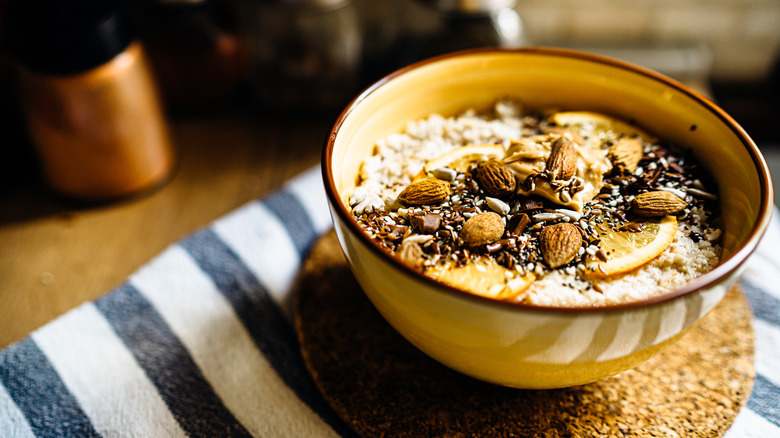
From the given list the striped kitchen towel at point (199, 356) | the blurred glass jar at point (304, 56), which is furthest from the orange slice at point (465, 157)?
the blurred glass jar at point (304, 56)

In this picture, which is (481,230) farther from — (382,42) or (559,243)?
(382,42)

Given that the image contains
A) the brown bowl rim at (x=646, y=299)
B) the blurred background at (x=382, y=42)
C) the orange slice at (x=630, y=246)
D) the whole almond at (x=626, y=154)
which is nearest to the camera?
the brown bowl rim at (x=646, y=299)

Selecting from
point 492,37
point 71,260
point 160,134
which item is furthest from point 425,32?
point 71,260

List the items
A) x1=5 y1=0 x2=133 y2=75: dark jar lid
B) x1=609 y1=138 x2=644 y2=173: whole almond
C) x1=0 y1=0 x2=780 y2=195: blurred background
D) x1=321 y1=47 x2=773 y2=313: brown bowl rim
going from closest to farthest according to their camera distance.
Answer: x1=321 y1=47 x2=773 y2=313: brown bowl rim, x1=609 y1=138 x2=644 y2=173: whole almond, x1=5 y1=0 x2=133 y2=75: dark jar lid, x1=0 y1=0 x2=780 y2=195: blurred background

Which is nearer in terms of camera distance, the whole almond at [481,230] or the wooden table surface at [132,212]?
the whole almond at [481,230]

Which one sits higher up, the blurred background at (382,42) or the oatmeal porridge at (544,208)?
the oatmeal porridge at (544,208)

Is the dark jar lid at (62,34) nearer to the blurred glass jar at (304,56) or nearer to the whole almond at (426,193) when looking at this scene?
the blurred glass jar at (304,56)

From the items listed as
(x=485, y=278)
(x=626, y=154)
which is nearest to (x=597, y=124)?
(x=626, y=154)

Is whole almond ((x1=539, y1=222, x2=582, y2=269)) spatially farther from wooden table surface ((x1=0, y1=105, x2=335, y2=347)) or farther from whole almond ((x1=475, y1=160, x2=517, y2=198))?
wooden table surface ((x1=0, y1=105, x2=335, y2=347))

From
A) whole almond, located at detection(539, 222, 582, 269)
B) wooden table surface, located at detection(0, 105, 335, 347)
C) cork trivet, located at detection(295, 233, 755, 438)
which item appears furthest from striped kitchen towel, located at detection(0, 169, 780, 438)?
whole almond, located at detection(539, 222, 582, 269)
